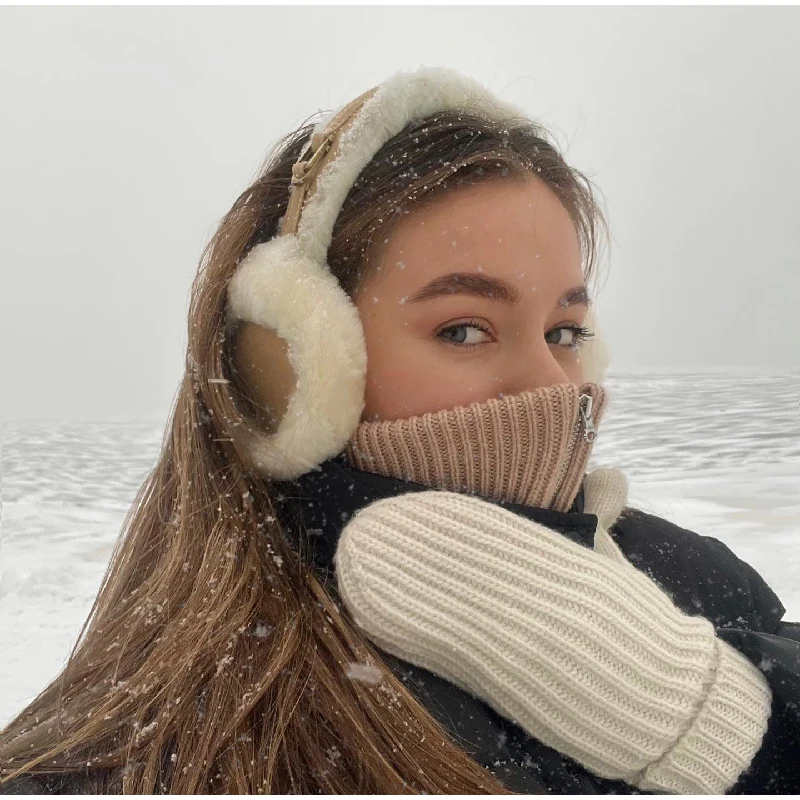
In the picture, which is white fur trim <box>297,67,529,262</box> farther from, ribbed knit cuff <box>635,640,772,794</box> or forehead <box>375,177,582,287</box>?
ribbed knit cuff <box>635,640,772,794</box>

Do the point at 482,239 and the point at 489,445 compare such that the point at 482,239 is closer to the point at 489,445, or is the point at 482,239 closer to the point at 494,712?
the point at 489,445

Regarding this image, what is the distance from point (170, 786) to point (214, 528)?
27 cm

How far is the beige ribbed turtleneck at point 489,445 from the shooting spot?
0.68m

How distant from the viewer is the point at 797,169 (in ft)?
4.31

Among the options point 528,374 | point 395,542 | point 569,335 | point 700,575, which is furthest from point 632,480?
point 395,542

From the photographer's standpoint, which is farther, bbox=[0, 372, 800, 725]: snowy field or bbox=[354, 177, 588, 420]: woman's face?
bbox=[0, 372, 800, 725]: snowy field

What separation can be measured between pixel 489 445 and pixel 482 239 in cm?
24

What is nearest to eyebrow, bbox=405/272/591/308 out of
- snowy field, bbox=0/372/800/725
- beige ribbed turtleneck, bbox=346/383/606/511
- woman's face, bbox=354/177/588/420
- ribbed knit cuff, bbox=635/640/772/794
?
woman's face, bbox=354/177/588/420

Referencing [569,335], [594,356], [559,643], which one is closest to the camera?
[559,643]

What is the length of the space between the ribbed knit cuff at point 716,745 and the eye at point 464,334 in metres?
0.42

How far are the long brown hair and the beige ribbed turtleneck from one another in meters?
0.18

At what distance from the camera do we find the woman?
61 centimetres

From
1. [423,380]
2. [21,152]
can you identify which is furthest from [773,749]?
[21,152]

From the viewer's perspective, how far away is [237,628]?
27.1 inches
